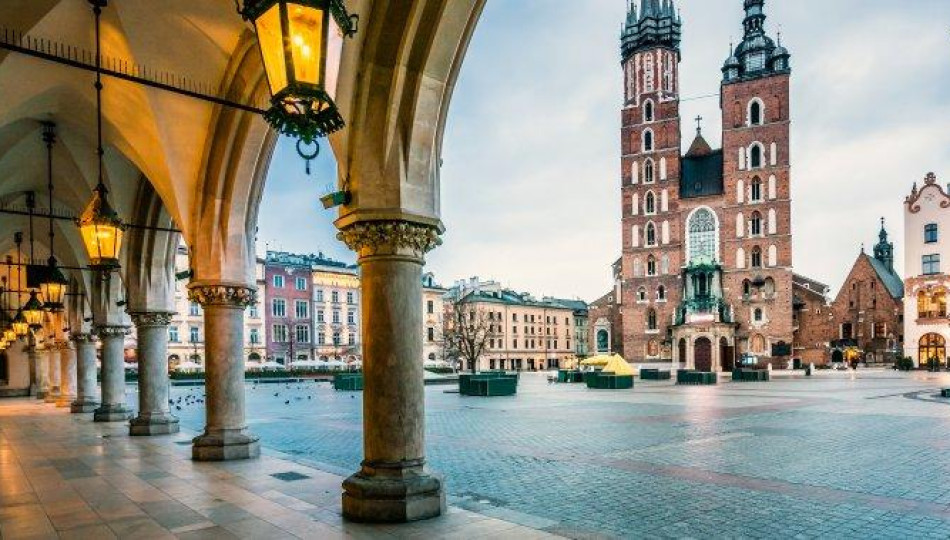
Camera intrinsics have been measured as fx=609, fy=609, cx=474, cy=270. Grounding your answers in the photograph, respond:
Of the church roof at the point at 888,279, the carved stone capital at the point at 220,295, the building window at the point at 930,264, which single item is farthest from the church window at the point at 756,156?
the carved stone capital at the point at 220,295

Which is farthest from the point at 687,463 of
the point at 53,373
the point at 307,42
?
the point at 53,373

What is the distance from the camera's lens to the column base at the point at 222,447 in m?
9.84

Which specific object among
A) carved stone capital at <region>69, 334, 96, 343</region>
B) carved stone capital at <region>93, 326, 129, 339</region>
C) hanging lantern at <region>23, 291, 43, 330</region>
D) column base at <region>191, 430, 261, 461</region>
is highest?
hanging lantern at <region>23, 291, 43, 330</region>

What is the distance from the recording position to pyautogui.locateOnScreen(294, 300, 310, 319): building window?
215 feet

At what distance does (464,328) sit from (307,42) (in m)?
57.8

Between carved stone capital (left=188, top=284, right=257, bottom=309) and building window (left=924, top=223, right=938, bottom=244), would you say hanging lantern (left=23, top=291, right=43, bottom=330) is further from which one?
building window (left=924, top=223, right=938, bottom=244)

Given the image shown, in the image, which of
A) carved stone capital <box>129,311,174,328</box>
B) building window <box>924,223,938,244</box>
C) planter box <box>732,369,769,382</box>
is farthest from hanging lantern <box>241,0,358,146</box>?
building window <box>924,223,938,244</box>

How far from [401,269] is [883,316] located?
232 ft

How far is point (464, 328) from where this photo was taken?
60.9 m

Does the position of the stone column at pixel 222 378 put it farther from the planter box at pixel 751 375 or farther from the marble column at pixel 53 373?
the planter box at pixel 751 375

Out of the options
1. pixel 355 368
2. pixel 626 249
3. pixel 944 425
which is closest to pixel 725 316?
pixel 626 249

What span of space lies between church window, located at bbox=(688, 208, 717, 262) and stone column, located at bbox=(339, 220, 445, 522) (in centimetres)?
5408

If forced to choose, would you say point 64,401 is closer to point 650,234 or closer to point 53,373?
point 53,373

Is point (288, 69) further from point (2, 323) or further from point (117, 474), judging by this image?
point (2, 323)
